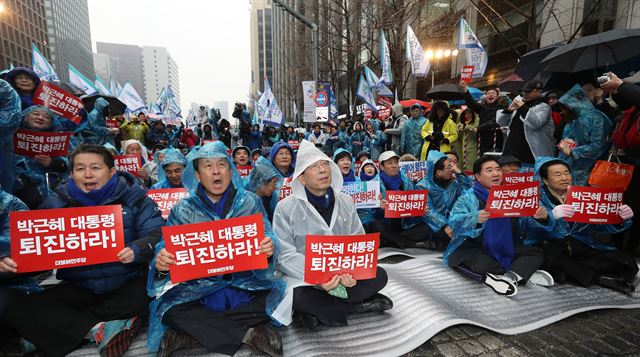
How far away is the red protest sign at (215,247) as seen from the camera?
2.24 m

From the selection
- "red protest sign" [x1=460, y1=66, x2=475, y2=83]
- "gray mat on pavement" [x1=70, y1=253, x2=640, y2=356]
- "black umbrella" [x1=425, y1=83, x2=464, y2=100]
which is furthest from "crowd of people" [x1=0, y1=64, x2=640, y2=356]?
"red protest sign" [x1=460, y1=66, x2=475, y2=83]

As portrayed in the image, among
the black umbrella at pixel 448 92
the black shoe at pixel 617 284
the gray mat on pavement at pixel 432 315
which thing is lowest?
the gray mat on pavement at pixel 432 315

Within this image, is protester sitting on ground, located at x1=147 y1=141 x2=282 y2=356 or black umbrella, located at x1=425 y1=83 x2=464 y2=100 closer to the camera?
protester sitting on ground, located at x1=147 y1=141 x2=282 y2=356

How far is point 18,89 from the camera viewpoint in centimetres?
465

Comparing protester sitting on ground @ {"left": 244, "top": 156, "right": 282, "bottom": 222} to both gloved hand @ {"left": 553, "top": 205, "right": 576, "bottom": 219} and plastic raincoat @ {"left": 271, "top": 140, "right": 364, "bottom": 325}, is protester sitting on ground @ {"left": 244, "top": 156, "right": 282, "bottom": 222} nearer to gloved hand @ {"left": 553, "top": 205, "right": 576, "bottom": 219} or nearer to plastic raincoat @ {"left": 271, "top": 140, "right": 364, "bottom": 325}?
plastic raincoat @ {"left": 271, "top": 140, "right": 364, "bottom": 325}

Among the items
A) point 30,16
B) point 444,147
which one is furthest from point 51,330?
point 30,16

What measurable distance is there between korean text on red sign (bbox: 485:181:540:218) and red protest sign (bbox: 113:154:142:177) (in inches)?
199

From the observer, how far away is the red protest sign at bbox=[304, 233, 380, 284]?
2.38 metres

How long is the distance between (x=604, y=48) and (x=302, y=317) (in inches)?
185

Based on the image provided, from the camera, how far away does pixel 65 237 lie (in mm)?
2312

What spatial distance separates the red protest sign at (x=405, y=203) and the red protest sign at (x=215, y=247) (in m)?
2.37

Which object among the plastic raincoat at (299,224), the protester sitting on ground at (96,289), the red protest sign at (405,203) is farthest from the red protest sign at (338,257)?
the red protest sign at (405,203)

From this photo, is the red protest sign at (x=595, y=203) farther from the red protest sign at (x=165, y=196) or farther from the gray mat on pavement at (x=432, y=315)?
the red protest sign at (x=165, y=196)

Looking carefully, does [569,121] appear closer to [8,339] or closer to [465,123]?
[465,123]
